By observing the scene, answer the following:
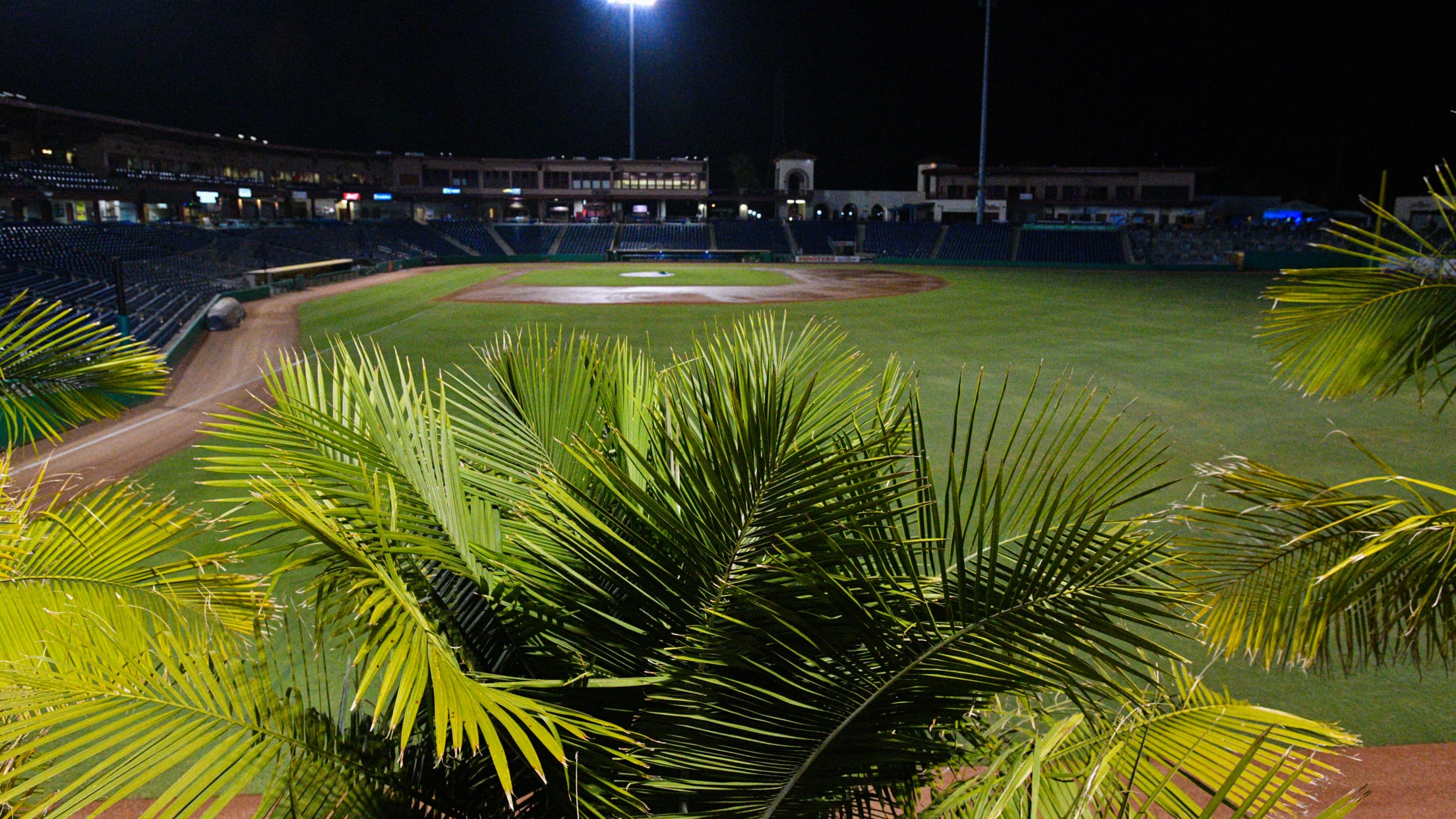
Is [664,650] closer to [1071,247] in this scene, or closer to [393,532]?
[393,532]

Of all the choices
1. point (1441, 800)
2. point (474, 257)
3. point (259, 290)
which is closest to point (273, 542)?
point (1441, 800)

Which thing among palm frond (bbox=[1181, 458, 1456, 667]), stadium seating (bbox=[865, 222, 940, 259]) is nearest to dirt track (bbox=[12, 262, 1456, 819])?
palm frond (bbox=[1181, 458, 1456, 667])

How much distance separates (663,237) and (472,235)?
52.9 ft

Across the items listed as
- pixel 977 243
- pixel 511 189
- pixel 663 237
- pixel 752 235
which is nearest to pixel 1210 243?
pixel 977 243

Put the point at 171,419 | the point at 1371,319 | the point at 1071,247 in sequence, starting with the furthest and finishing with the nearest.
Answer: the point at 1071,247 < the point at 171,419 < the point at 1371,319

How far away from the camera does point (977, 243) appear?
67625mm

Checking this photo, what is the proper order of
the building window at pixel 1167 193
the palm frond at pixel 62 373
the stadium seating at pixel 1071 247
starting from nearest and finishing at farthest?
1. the palm frond at pixel 62 373
2. the stadium seating at pixel 1071 247
3. the building window at pixel 1167 193

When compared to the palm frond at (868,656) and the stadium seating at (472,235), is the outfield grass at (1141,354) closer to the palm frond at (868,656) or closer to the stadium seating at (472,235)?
the palm frond at (868,656)

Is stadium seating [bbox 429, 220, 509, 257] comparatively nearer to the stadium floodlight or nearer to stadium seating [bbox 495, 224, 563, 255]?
stadium seating [bbox 495, 224, 563, 255]

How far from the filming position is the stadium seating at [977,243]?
6619 centimetres

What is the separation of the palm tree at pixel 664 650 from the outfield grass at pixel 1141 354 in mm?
1768

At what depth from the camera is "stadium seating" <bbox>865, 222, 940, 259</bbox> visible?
6888 cm

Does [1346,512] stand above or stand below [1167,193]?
below

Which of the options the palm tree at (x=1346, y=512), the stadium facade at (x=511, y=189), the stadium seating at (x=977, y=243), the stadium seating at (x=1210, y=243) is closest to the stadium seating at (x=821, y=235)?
the stadium seating at (x=977, y=243)
